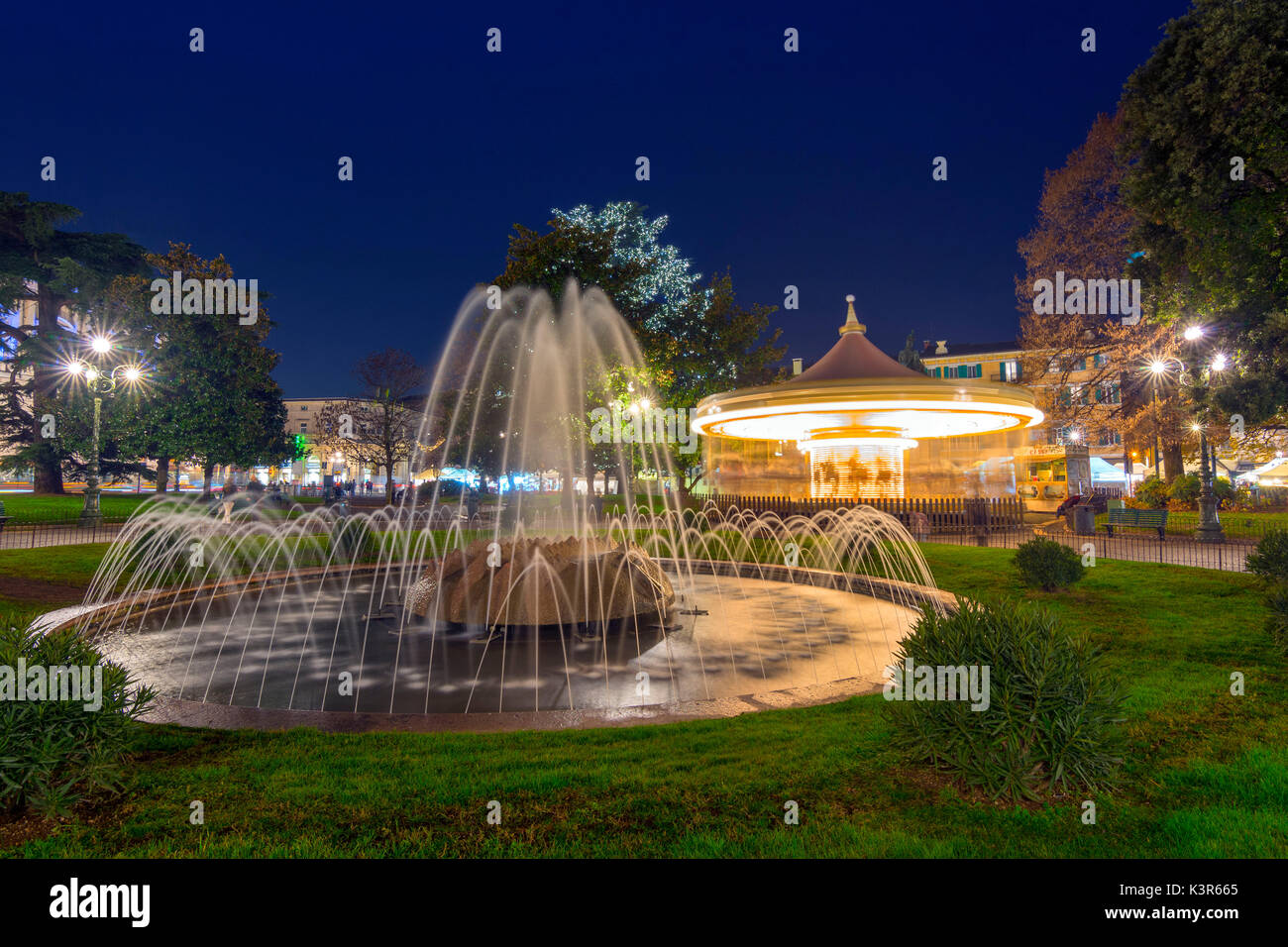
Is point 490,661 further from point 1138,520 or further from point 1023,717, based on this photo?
point 1138,520

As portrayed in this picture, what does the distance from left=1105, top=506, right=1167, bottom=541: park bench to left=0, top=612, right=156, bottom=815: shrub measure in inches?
1119

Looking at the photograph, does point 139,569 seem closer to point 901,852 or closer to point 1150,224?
point 901,852

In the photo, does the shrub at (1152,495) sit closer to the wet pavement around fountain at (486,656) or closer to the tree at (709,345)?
the tree at (709,345)

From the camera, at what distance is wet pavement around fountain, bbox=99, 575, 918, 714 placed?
25.1 ft

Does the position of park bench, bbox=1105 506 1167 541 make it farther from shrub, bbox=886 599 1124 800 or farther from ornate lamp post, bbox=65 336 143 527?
ornate lamp post, bbox=65 336 143 527

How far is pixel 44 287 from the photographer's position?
41000 mm

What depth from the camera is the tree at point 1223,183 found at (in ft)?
47.6

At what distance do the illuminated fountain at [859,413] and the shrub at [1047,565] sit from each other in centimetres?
693

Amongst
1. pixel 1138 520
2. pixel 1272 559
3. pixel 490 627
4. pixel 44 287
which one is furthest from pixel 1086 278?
pixel 44 287

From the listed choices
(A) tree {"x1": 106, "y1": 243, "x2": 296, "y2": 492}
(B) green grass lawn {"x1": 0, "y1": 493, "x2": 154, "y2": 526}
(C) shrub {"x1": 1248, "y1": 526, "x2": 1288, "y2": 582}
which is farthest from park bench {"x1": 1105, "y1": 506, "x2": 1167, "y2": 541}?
(A) tree {"x1": 106, "y1": 243, "x2": 296, "y2": 492}

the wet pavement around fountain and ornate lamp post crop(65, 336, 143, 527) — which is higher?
ornate lamp post crop(65, 336, 143, 527)

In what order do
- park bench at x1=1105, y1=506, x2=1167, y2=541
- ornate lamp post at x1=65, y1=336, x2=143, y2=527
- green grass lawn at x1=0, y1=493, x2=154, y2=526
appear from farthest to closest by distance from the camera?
green grass lawn at x1=0, y1=493, x2=154, y2=526 → park bench at x1=1105, y1=506, x2=1167, y2=541 → ornate lamp post at x1=65, y1=336, x2=143, y2=527

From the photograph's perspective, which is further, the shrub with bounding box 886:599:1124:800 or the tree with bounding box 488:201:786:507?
the tree with bounding box 488:201:786:507
